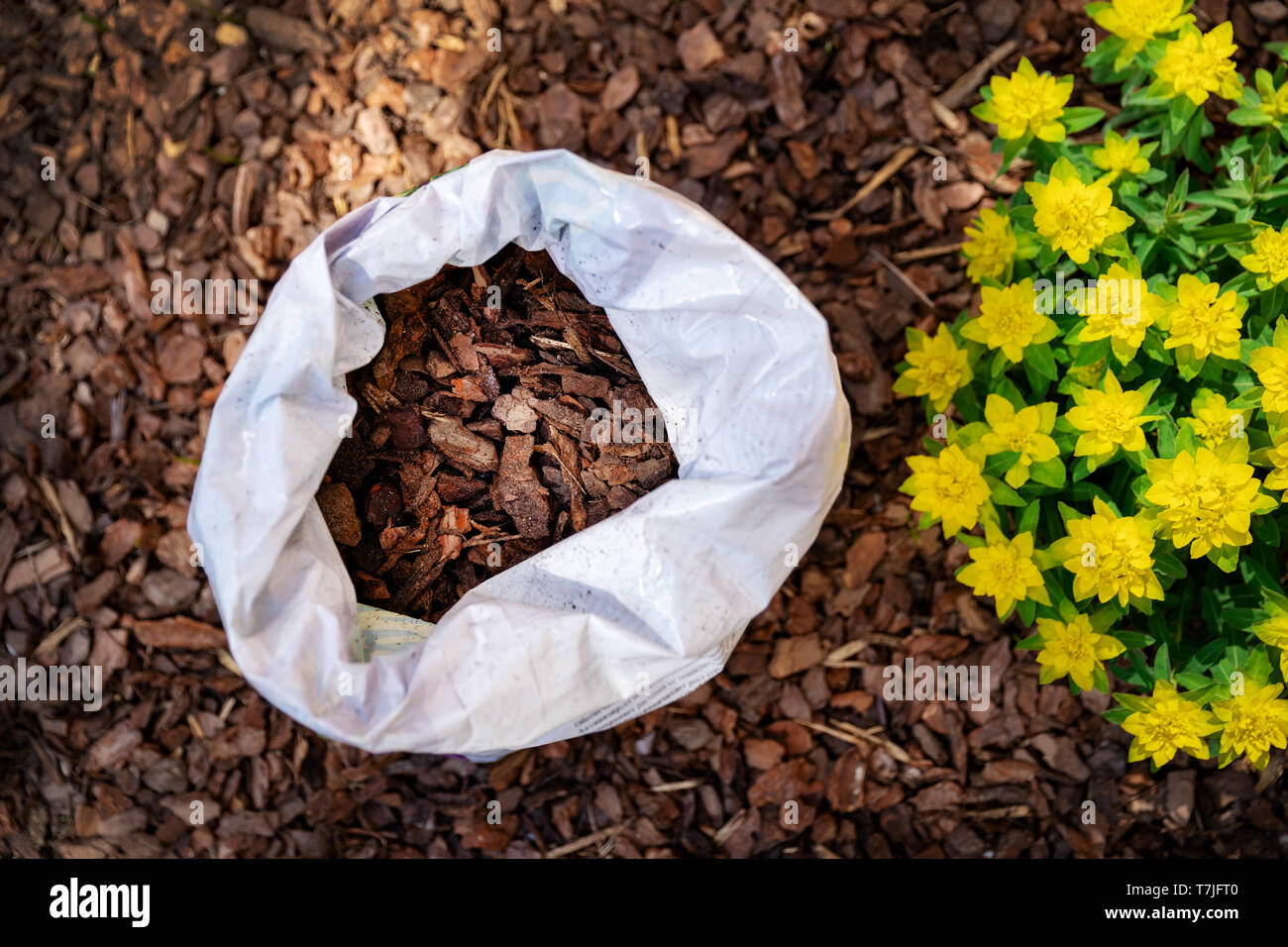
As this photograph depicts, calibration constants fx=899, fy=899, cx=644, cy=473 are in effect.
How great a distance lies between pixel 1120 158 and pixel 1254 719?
2.25ft

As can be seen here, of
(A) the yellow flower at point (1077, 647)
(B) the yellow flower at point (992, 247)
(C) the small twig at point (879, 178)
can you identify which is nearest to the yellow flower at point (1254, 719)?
(A) the yellow flower at point (1077, 647)

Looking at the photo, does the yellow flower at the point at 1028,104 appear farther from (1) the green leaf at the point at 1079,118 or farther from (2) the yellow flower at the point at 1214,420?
(2) the yellow flower at the point at 1214,420

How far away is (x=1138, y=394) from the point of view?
101 cm

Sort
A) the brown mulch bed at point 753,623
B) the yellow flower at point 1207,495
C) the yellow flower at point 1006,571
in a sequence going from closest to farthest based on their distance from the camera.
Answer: the yellow flower at point 1207,495, the yellow flower at point 1006,571, the brown mulch bed at point 753,623

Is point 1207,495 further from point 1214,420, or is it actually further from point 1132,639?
point 1132,639

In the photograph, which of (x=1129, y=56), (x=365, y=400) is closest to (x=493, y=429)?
(x=365, y=400)

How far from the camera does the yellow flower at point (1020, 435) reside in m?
1.05

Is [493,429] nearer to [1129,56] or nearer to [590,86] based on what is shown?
[590,86]

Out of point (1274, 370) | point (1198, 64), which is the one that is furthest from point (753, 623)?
point (1198, 64)

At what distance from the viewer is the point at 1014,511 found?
1241 millimetres

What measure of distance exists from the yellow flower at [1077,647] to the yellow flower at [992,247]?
449 millimetres

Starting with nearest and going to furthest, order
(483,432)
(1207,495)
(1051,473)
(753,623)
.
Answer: (1207,495) → (1051,473) → (483,432) → (753,623)

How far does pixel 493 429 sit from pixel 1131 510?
2.69ft

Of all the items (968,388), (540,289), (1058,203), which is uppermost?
(1058,203)
